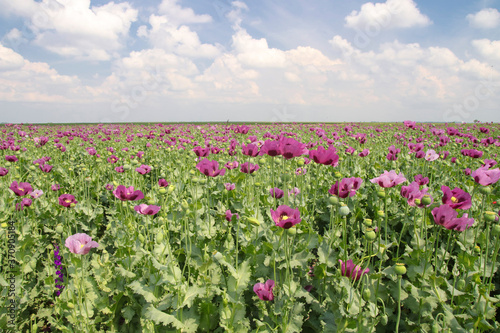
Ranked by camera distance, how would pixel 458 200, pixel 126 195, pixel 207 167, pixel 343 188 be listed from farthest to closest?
pixel 207 167, pixel 126 195, pixel 343 188, pixel 458 200

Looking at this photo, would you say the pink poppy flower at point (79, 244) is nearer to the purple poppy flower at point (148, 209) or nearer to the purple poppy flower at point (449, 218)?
the purple poppy flower at point (148, 209)

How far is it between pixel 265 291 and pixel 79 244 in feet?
4.42

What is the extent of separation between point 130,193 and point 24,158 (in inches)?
227

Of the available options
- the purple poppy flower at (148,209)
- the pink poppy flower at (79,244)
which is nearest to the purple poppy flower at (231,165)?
the purple poppy flower at (148,209)

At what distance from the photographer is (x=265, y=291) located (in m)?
1.90

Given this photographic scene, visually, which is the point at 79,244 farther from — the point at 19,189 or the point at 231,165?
the point at 231,165

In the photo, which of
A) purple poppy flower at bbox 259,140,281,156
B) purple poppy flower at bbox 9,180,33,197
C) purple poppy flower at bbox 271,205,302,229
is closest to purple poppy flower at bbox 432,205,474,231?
purple poppy flower at bbox 271,205,302,229

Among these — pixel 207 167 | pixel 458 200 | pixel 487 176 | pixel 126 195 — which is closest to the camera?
pixel 458 200

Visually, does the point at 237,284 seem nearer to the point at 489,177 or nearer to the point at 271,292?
the point at 271,292

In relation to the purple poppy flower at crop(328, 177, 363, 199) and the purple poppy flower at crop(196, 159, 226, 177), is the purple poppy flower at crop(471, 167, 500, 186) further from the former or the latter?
the purple poppy flower at crop(196, 159, 226, 177)

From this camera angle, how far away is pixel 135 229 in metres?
3.01

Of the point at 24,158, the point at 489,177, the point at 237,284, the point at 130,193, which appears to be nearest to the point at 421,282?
the point at 489,177

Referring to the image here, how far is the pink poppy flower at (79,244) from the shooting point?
6.25ft

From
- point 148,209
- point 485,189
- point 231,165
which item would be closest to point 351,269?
point 485,189
